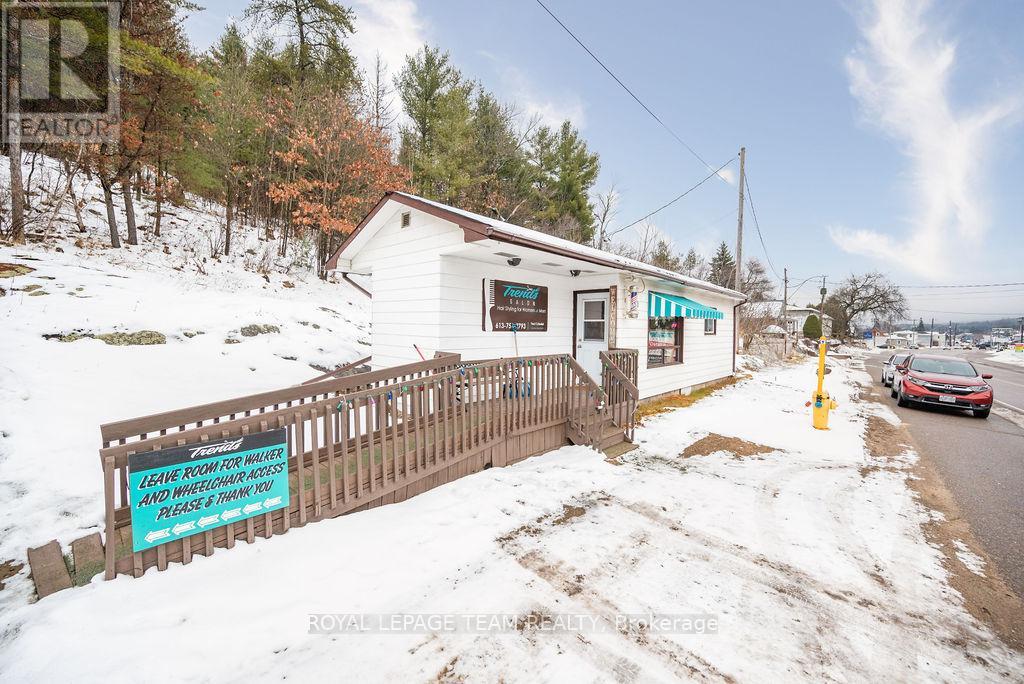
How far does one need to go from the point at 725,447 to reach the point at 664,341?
436cm

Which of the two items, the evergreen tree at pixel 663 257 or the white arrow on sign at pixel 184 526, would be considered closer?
the white arrow on sign at pixel 184 526

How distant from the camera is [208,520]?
103 inches


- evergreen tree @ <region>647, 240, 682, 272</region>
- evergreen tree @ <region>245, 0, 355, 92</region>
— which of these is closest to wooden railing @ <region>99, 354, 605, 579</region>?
evergreen tree @ <region>245, 0, 355, 92</region>

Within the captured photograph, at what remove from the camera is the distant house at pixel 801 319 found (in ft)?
146

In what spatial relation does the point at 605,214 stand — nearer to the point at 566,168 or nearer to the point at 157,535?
the point at 566,168

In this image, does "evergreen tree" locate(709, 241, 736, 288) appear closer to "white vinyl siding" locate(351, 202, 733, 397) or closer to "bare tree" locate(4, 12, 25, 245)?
"white vinyl siding" locate(351, 202, 733, 397)

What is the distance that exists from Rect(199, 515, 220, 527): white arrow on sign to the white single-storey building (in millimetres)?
3599

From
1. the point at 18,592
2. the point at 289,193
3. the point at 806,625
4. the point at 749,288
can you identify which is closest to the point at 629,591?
the point at 806,625

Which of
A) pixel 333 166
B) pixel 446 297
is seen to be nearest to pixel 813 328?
pixel 333 166

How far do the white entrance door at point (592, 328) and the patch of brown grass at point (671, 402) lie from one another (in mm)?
1281

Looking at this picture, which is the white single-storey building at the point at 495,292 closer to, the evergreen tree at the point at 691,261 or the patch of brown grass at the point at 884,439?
the patch of brown grass at the point at 884,439

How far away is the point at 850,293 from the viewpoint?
47969mm

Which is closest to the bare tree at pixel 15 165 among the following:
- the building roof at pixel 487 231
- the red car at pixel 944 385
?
the building roof at pixel 487 231

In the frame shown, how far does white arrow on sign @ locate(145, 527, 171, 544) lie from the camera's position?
2441mm
